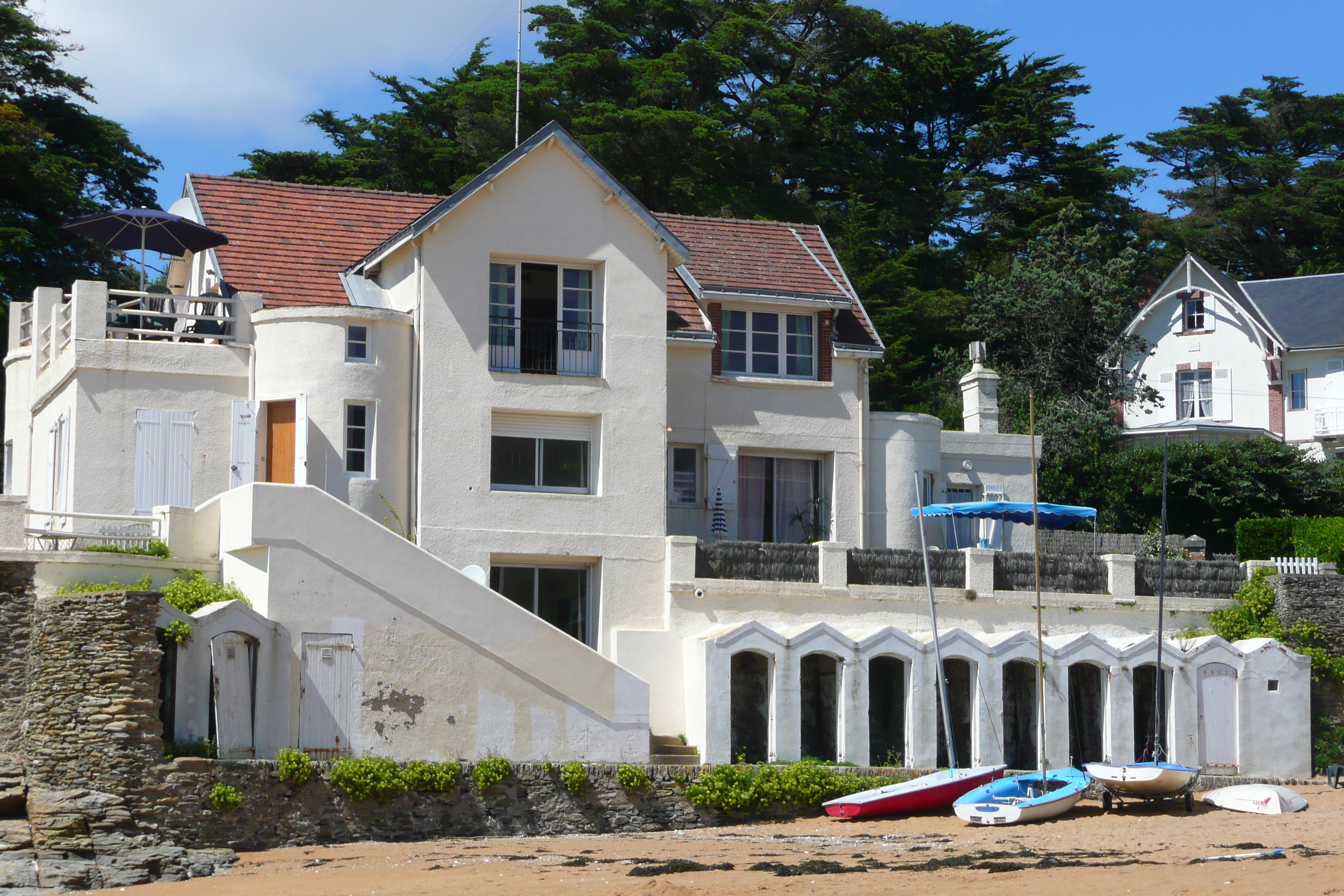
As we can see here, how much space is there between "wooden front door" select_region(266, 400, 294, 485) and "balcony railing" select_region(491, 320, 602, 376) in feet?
12.0

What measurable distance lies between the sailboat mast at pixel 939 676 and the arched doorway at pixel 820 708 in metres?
1.78

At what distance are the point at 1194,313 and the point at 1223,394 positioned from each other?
114 inches

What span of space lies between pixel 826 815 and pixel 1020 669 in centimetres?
567

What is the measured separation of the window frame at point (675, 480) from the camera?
32156 millimetres

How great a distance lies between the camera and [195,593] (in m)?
25.0

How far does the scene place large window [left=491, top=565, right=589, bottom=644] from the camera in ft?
94.7

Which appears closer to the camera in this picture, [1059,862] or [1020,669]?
[1059,862]

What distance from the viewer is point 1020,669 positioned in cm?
2983

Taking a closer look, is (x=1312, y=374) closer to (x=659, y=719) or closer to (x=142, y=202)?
(x=659, y=719)

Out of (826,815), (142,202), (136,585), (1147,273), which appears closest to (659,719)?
(826,815)

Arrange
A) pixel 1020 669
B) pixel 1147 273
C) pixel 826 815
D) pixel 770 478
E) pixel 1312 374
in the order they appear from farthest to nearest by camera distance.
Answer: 1. pixel 1147 273
2. pixel 1312 374
3. pixel 770 478
4. pixel 1020 669
5. pixel 826 815

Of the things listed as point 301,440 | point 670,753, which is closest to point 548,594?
point 670,753

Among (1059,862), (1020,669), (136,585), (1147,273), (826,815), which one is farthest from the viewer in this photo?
(1147,273)

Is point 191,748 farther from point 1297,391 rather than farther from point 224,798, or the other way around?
point 1297,391
